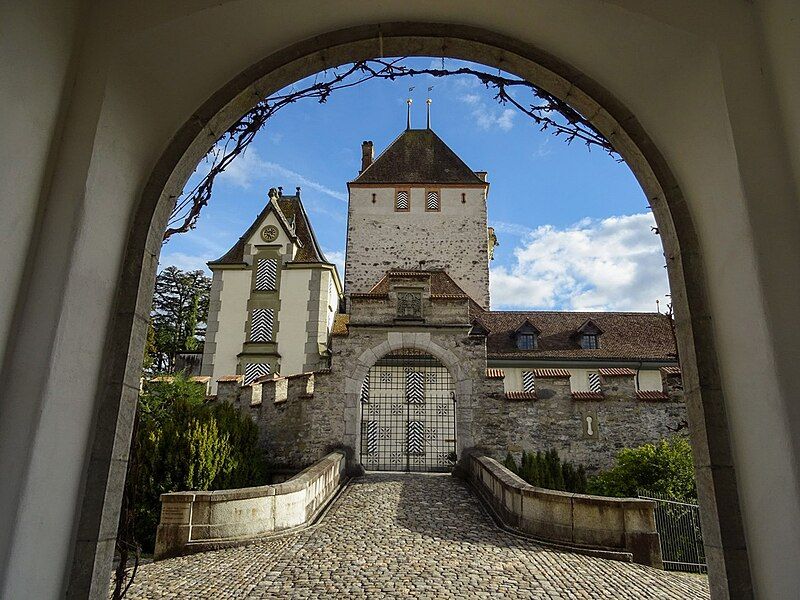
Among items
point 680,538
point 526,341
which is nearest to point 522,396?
point 680,538

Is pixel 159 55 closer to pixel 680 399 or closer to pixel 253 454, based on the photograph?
pixel 253 454

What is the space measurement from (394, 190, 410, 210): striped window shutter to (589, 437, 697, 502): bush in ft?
61.8

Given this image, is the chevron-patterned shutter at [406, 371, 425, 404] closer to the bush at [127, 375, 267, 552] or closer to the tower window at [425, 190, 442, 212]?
the bush at [127, 375, 267, 552]

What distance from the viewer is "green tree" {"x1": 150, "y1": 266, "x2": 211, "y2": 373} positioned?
3152 centimetres

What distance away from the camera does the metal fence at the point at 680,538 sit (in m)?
7.43

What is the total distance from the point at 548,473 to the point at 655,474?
2339 mm

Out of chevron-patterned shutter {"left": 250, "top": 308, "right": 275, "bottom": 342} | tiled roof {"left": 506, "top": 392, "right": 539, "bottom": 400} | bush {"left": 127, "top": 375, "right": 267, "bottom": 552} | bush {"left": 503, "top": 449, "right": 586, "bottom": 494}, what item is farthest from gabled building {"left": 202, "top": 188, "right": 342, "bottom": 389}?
bush {"left": 503, "top": 449, "right": 586, "bottom": 494}

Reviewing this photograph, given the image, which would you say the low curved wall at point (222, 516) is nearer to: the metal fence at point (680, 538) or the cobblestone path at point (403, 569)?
the cobblestone path at point (403, 569)

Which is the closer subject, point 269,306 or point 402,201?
point 269,306

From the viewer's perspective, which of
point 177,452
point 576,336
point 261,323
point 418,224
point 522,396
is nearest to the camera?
point 177,452

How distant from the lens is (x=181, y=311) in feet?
116

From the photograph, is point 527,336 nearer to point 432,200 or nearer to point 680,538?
point 432,200

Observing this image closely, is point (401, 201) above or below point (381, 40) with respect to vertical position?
above

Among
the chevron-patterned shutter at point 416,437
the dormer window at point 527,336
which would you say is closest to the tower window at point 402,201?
the dormer window at point 527,336
